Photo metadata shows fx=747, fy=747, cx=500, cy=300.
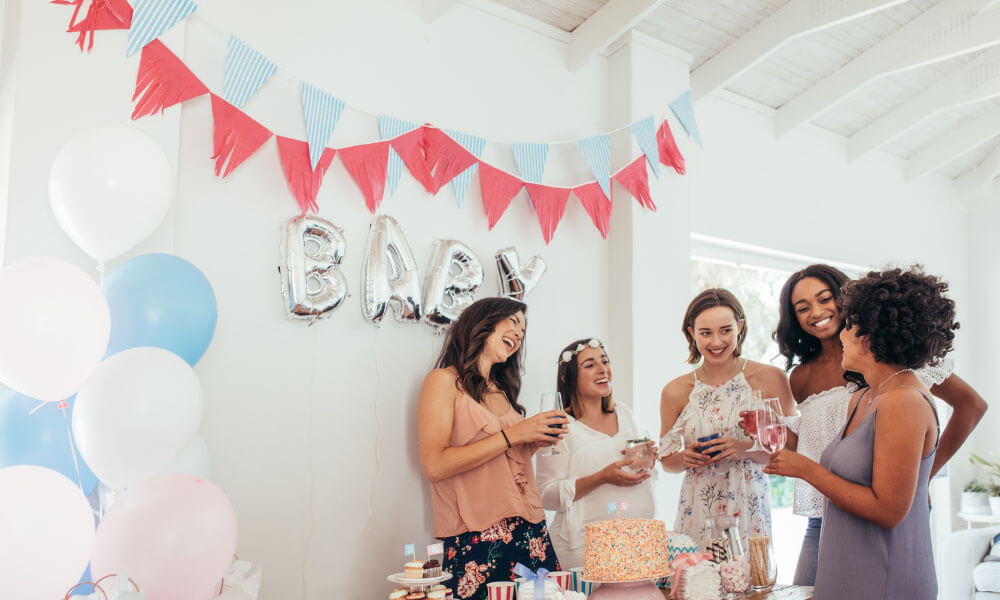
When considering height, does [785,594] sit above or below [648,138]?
below

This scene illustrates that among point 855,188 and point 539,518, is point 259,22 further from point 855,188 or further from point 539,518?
point 855,188

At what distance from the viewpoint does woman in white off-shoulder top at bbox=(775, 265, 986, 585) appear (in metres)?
2.51

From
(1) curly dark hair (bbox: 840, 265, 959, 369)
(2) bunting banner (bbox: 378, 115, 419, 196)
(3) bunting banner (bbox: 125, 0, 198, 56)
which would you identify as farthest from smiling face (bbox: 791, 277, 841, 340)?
(3) bunting banner (bbox: 125, 0, 198, 56)

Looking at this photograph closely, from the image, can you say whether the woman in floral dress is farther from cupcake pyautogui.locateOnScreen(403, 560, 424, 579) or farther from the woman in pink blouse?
cupcake pyautogui.locateOnScreen(403, 560, 424, 579)

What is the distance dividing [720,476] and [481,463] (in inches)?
34.0

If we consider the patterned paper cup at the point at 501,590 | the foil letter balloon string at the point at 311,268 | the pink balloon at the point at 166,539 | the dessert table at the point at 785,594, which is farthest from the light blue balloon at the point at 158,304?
the dessert table at the point at 785,594

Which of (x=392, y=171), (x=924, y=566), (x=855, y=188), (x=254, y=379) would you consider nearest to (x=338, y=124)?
(x=392, y=171)

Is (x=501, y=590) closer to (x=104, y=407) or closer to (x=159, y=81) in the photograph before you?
(x=104, y=407)

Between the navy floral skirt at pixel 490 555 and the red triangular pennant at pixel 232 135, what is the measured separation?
4.67ft

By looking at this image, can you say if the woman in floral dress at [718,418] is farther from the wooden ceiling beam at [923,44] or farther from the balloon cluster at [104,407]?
the wooden ceiling beam at [923,44]

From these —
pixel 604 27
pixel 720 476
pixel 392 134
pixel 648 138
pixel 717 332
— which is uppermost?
pixel 604 27

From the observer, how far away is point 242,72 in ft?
8.13

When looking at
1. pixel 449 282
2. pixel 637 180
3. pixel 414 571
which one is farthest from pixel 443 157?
pixel 414 571

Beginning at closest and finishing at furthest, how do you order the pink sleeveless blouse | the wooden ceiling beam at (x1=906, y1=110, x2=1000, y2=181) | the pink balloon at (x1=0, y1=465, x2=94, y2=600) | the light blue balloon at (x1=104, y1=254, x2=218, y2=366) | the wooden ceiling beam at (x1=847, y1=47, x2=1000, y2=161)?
the pink balloon at (x1=0, y1=465, x2=94, y2=600) < the light blue balloon at (x1=104, y1=254, x2=218, y2=366) < the pink sleeveless blouse < the wooden ceiling beam at (x1=847, y1=47, x2=1000, y2=161) < the wooden ceiling beam at (x1=906, y1=110, x2=1000, y2=181)
